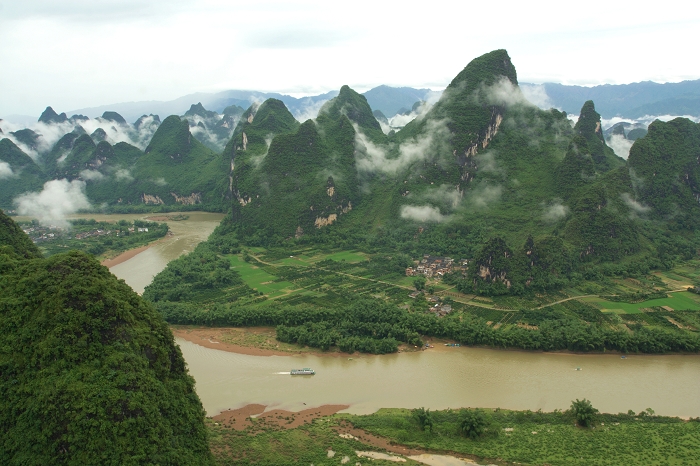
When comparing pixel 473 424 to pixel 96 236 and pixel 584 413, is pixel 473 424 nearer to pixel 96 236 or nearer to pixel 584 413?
pixel 584 413

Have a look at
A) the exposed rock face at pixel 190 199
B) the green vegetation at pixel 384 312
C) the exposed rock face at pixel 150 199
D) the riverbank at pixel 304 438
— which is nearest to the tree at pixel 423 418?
the riverbank at pixel 304 438

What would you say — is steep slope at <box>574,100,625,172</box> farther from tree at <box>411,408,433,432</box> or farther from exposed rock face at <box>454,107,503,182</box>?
tree at <box>411,408,433,432</box>

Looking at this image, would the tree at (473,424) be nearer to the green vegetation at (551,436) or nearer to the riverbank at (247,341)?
the green vegetation at (551,436)

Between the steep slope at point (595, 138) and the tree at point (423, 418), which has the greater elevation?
the steep slope at point (595, 138)

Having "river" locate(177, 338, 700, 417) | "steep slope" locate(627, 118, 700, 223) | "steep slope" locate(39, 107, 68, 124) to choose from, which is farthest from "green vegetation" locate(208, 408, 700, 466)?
"steep slope" locate(39, 107, 68, 124)

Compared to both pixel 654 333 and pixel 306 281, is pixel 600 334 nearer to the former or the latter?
pixel 654 333

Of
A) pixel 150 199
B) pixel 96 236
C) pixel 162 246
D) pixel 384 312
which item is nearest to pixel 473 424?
pixel 384 312

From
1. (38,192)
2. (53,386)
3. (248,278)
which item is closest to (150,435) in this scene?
(53,386)
